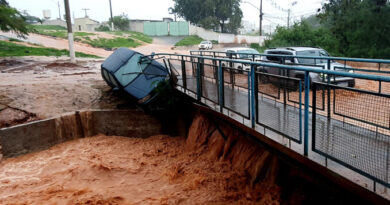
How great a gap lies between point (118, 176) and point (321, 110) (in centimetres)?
509

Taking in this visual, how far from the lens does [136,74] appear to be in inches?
399

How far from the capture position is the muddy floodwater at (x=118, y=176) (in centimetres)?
613

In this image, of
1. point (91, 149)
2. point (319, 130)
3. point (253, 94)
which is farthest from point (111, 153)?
point (319, 130)

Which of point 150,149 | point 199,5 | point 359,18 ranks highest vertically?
point 199,5

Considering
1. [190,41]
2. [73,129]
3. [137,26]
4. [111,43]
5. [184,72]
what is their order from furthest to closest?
[137,26] → [190,41] → [111,43] → [73,129] → [184,72]

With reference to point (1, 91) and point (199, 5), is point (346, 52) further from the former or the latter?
point (199, 5)

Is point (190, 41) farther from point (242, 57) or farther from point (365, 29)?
point (242, 57)

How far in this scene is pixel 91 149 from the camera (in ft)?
28.7

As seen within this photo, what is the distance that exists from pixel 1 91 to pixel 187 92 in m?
6.26

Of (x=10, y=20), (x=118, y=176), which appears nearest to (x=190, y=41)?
(x=10, y=20)

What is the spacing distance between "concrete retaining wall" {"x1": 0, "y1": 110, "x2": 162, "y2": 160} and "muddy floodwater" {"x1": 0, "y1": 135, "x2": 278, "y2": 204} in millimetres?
257

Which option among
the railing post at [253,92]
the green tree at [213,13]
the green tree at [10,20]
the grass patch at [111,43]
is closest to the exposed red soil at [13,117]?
the railing post at [253,92]

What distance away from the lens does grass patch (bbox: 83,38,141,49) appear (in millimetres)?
36719

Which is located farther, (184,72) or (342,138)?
(184,72)
